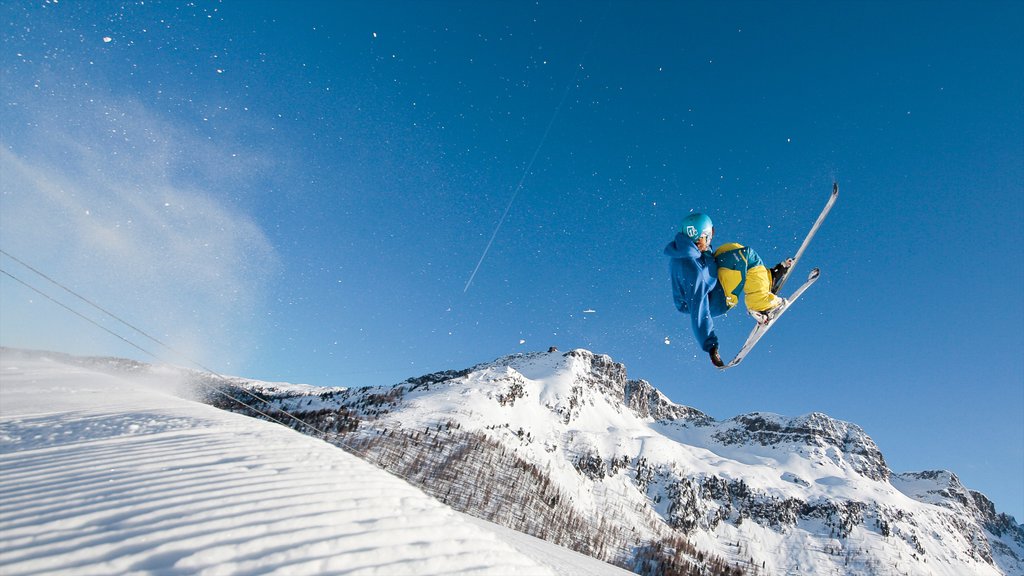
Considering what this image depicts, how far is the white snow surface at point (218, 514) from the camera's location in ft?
11.2

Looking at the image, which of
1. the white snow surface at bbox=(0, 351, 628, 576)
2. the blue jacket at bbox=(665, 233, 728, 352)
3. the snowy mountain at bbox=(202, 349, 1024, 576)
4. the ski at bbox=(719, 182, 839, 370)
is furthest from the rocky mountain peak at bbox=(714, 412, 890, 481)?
the white snow surface at bbox=(0, 351, 628, 576)

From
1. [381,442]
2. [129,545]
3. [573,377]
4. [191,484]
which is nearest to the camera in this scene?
[129,545]

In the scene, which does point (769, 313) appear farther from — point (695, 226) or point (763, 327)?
point (695, 226)

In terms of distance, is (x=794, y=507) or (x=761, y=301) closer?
(x=761, y=301)

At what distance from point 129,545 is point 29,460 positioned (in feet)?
15.4

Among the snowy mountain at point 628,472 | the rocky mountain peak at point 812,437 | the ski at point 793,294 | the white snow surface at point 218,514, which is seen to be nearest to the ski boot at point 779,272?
the ski at point 793,294

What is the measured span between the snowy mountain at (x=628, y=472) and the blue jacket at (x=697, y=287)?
35717mm

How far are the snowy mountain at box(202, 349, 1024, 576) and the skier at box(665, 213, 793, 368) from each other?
1413 inches

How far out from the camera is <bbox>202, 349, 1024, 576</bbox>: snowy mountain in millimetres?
53438

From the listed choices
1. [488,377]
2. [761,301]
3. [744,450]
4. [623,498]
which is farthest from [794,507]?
[761,301]

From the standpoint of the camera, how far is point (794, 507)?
129125 mm

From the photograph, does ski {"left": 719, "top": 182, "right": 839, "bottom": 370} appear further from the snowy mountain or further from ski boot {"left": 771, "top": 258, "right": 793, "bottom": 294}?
the snowy mountain

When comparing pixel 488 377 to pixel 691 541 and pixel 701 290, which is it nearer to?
pixel 691 541

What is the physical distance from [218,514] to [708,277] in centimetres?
857
